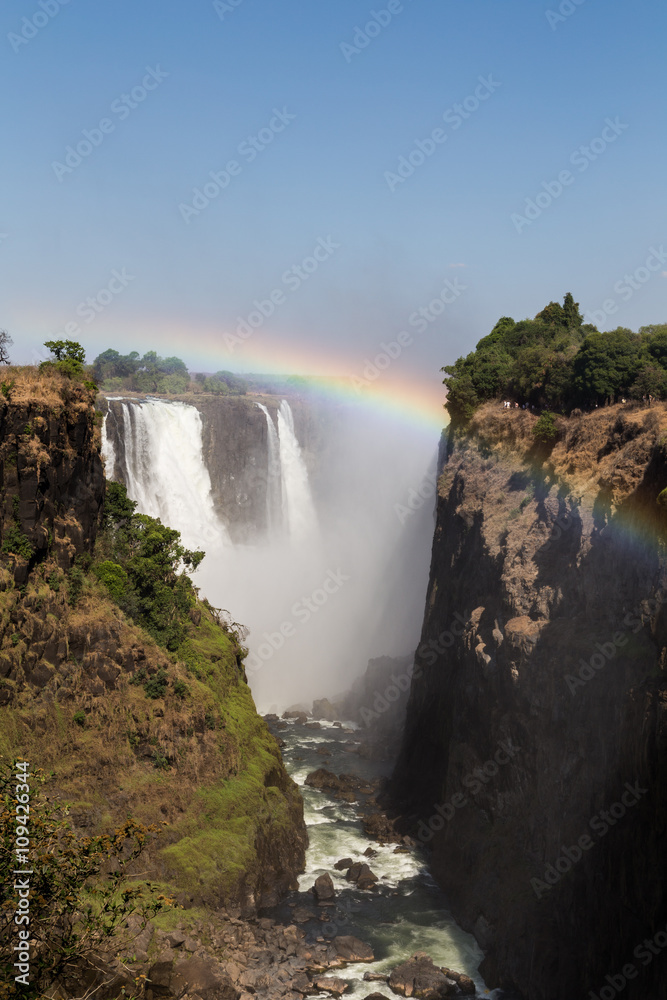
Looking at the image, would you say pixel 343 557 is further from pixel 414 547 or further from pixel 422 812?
pixel 422 812

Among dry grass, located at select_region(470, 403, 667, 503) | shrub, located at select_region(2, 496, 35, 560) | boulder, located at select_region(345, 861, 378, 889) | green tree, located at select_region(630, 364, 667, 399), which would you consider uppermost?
green tree, located at select_region(630, 364, 667, 399)

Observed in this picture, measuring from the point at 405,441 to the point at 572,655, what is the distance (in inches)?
2688

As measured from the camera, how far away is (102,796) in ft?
100

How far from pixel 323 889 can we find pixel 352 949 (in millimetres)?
4042

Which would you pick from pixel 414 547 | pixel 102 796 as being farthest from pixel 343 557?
pixel 102 796

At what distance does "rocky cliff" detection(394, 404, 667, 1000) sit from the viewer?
23.9 meters

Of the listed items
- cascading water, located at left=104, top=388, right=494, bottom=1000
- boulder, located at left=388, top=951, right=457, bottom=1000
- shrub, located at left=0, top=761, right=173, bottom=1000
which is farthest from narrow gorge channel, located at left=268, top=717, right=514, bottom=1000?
shrub, located at left=0, top=761, right=173, bottom=1000

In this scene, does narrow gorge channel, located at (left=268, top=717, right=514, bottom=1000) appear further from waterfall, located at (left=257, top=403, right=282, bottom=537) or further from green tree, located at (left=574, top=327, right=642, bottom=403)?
waterfall, located at (left=257, top=403, right=282, bottom=537)

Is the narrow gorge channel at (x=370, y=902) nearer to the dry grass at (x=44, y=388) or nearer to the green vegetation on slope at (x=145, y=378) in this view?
the dry grass at (x=44, y=388)

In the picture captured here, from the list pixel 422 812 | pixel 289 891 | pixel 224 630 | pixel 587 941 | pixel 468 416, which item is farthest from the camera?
pixel 468 416

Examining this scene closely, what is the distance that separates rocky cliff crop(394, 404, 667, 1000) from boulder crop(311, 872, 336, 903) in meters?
5.20

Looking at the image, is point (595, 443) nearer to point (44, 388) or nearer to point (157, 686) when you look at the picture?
point (157, 686)

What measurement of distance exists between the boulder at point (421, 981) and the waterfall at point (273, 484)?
5541cm

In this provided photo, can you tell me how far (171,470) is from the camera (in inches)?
2854
